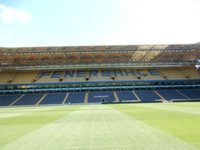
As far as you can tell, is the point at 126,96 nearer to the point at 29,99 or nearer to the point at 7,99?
the point at 29,99

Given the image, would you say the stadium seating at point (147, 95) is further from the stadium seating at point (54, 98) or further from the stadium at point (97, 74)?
the stadium seating at point (54, 98)

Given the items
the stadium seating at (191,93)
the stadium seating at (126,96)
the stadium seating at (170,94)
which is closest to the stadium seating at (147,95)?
the stadium seating at (126,96)

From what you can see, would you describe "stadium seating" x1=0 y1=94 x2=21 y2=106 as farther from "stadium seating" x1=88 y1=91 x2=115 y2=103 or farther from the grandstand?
"stadium seating" x1=88 y1=91 x2=115 y2=103

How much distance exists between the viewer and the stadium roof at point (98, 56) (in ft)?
212

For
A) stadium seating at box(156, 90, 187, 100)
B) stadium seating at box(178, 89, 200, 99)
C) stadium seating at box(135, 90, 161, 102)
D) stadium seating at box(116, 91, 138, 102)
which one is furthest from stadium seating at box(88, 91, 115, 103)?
stadium seating at box(178, 89, 200, 99)

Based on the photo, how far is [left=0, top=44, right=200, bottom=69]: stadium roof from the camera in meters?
64.7

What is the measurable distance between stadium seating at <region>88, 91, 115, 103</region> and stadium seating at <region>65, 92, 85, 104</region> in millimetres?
1860

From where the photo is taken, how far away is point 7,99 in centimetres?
6362

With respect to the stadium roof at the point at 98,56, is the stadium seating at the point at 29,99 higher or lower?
lower

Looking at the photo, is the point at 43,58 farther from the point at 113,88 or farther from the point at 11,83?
the point at 113,88

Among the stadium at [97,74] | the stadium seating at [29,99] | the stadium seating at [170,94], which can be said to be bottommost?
the stadium seating at [29,99]

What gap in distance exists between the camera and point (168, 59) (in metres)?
71.9

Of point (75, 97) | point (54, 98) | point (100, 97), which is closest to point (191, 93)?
point (100, 97)

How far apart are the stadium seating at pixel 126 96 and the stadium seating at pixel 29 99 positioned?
19.2m
